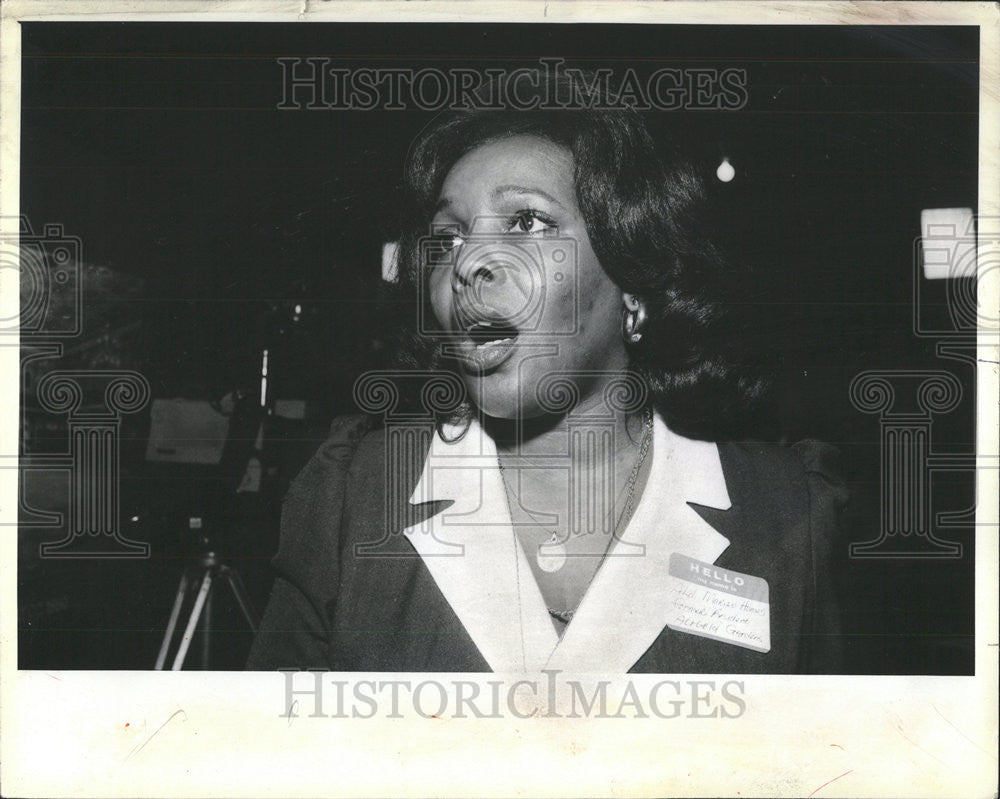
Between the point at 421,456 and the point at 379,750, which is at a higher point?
the point at 421,456

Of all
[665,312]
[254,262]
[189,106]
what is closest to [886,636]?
[665,312]

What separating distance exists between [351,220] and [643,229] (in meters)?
0.83

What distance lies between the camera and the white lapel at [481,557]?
2.64 m

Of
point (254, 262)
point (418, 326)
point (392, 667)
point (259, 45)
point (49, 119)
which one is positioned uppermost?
Answer: point (259, 45)

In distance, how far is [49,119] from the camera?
2699 mm

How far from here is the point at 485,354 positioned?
8.61 feet

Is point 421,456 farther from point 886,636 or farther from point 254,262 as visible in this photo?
point 886,636

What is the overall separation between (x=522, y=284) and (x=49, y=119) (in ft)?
4.79

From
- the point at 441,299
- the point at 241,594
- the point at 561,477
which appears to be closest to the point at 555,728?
the point at 561,477

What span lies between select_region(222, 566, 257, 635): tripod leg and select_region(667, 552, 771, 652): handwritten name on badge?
1197 mm

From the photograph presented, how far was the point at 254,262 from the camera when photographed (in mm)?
2645

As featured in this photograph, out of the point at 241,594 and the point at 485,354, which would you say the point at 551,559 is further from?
the point at 241,594

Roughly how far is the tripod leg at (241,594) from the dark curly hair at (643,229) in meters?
0.76

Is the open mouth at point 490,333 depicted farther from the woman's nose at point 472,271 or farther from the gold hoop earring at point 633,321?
the gold hoop earring at point 633,321
